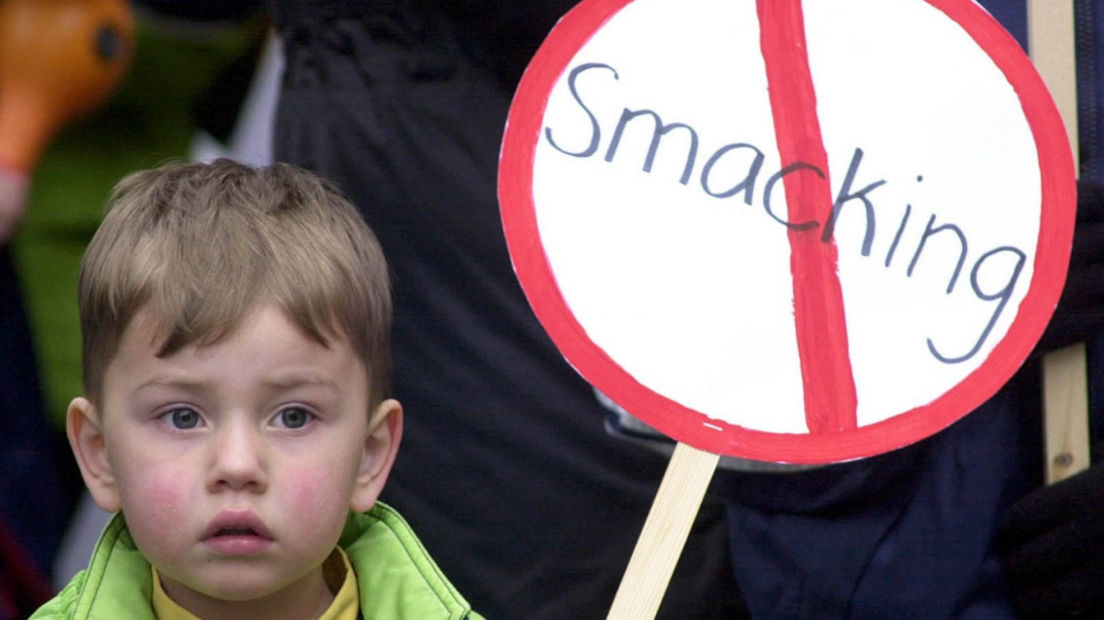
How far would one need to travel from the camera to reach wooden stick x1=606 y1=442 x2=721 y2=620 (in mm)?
1357

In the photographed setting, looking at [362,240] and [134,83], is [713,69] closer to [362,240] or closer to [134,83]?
[362,240]

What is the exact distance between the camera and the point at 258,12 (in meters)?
1.82

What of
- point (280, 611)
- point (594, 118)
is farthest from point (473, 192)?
point (280, 611)

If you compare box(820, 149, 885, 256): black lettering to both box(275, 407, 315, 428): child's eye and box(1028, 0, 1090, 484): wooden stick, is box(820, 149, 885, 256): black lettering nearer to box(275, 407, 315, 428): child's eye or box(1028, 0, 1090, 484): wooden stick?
box(1028, 0, 1090, 484): wooden stick

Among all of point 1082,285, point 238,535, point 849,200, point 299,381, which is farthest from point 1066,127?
point 238,535

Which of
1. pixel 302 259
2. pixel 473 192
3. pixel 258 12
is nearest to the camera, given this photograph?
pixel 302 259

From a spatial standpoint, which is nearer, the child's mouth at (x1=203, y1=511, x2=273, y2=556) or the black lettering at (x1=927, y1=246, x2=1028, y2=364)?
the child's mouth at (x1=203, y1=511, x2=273, y2=556)

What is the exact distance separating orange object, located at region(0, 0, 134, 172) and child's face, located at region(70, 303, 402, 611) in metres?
0.59

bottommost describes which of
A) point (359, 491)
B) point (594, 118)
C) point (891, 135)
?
point (359, 491)

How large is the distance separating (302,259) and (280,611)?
1.18 feet

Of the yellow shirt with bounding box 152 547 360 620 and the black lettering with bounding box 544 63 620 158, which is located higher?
the black lettering with bounding box 544 63 620 158

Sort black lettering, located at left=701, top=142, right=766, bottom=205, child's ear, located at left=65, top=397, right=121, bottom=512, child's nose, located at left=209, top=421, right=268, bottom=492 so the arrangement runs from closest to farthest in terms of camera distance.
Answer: child's nose, located at left=209, top=421, right=268, bottom=492, child's ear, located at left=65, top=397, right=121, bottom=512, black lettering, located at left=701, top=142, right=766, bottom=205

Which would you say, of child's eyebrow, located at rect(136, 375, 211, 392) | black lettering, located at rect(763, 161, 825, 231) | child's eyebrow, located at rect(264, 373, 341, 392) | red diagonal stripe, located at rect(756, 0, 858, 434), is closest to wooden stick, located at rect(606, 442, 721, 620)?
red diagonal stripe, located at rect(756, 0, 858, 434)

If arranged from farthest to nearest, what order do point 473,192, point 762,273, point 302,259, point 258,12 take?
point 258,12, point 473,192, point 762,273, point 302,259
